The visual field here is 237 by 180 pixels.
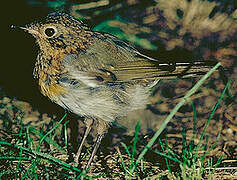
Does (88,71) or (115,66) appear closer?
(88,71)

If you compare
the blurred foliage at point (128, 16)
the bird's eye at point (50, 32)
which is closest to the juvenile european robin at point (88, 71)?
the bird's eye at point (50, 32)

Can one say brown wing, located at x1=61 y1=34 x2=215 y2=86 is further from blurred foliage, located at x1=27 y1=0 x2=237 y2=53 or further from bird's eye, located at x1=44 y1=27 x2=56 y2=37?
blurred foliage, located at x1=27 y1=0 x2=237 y2=53

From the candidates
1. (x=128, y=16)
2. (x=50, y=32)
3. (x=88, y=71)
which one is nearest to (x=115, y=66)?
(x=88, y=71)

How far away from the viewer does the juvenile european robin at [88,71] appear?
119 inches

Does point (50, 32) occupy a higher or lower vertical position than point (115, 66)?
higher

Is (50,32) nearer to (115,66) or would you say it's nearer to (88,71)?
(88,71)

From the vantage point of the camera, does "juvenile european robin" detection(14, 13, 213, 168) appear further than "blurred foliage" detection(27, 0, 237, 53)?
No

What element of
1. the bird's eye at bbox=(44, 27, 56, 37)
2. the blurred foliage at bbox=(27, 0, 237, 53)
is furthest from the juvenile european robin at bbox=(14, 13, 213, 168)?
the blurred foliage at bbox=(27, 0, 237, 53)

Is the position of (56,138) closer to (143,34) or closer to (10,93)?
(10,93)

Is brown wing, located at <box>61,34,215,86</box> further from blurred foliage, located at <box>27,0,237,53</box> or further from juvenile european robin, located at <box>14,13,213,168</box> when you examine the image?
blurred foliage, located at <box>27,0,237,53</box>

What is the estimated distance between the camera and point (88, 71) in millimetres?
3113

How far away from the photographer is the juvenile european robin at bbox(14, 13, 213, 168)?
3.03 metres

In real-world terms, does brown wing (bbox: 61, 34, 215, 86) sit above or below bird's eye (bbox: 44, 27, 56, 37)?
below

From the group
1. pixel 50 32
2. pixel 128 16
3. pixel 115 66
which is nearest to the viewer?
pixel 50 32
